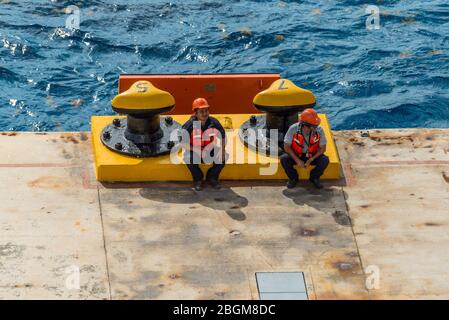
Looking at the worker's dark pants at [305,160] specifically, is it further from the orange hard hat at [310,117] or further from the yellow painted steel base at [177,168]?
the orange hard hat at [310,117]

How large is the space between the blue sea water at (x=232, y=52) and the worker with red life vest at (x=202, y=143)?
6.39 meters

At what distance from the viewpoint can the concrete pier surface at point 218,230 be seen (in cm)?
1175

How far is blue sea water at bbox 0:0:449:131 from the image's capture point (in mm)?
20391

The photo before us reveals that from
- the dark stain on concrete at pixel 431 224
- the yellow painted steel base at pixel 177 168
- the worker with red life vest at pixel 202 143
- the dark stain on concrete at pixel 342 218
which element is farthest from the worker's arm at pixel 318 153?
the dark stain on concrete at pixel 431 224

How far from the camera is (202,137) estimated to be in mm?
13633

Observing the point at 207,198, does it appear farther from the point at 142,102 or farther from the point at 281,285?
the point at 281,285

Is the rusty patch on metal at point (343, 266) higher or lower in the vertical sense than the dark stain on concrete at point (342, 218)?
lower

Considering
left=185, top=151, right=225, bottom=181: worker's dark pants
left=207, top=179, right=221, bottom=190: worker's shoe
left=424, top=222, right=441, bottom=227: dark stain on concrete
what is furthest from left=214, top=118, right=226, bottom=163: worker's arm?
left=424, top=222, right=441, bottom=227: dark stain on concrete

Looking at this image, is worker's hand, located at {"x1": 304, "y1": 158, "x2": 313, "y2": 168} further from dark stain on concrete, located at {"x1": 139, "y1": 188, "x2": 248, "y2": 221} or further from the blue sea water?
the blue sea water
